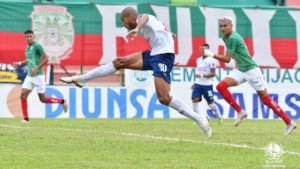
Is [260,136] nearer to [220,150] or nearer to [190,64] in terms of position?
[220,150]

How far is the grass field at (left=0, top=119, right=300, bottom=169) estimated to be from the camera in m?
10.6

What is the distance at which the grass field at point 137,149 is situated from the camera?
1062 cm

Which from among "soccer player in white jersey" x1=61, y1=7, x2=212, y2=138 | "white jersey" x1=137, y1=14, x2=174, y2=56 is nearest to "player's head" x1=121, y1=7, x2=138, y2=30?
"soccer player in white jersey" x1=61, y1=7, x2=212, y2=138

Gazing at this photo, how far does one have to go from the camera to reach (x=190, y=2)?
101ft

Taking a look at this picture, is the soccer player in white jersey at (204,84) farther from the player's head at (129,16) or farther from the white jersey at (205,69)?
the player's head at (129,16)

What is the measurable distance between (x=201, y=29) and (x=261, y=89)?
33.2 ft

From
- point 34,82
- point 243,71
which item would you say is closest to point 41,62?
point 34,82

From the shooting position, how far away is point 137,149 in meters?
12.6

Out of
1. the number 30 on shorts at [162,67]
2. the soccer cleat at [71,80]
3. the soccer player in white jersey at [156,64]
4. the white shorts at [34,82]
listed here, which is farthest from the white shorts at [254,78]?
the white shorts at [34,82]

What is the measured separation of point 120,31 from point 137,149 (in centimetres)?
1388

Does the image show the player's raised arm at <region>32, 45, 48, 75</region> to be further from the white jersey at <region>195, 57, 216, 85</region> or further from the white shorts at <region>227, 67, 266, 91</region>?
the white shorts at <region>227, 67, 266, 91</region>

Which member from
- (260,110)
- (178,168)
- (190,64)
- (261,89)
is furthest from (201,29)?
(178,168)

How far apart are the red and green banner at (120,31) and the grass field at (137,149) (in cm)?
902

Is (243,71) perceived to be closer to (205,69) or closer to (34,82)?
(34,82)
